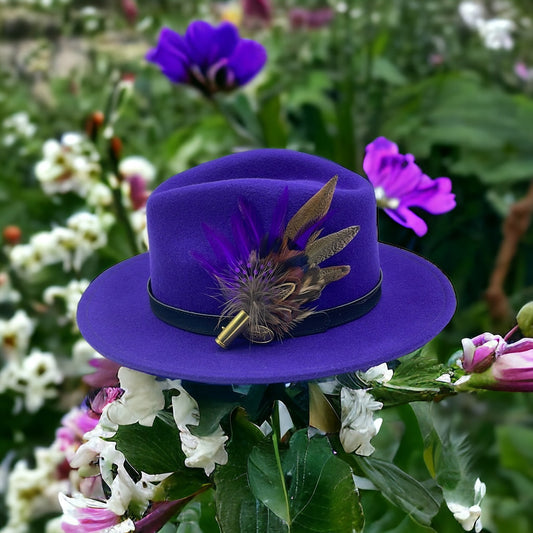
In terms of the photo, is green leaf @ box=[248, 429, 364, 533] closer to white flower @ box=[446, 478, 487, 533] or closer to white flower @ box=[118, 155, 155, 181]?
white flower @ box=[446, 478, 487, 533]

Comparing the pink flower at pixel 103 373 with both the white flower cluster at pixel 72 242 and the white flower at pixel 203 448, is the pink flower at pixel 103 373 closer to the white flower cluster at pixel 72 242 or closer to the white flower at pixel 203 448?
the white flower at pixel 203 448

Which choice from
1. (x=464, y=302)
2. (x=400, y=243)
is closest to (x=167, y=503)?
(x=400, y=243)

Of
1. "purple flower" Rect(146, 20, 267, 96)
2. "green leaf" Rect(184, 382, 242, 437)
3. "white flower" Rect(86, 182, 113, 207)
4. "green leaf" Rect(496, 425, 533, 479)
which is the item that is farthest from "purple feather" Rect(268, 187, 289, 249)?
"green leaf" Rect(496, 425, 533, 479)

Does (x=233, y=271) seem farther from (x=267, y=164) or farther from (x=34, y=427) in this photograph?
(x=34, y=427)

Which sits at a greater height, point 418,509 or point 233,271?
point 233,271

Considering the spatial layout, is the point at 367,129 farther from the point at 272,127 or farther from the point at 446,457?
the point at 446,457

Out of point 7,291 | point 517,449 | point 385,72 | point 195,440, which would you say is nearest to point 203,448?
point 195,440

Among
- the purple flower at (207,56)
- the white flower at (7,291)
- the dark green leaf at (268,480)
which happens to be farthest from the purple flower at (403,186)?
the white flower at (7,291)
